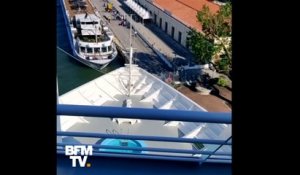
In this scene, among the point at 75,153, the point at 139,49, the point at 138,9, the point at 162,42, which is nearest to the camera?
the point at 75,153

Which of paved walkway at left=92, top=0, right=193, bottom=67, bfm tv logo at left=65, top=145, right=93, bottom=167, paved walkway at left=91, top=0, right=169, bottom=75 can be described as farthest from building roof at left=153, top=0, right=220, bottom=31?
bfm tv logo at left=65, top=145, right=93, bottom=167

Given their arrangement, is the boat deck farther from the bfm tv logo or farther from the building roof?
the bfm tv logo

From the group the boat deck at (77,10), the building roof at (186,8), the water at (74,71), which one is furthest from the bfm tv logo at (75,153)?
the boat deck at (77,10)

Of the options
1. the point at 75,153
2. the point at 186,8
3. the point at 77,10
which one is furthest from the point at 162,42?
the point at 75,153

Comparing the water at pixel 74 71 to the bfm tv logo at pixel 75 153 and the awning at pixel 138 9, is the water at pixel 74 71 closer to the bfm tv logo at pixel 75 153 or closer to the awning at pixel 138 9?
the awning at pixel 138 9

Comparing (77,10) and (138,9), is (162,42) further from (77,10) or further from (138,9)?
(77,10)

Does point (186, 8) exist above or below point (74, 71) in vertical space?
above

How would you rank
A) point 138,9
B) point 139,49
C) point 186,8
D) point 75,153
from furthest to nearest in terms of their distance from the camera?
1. point 138,9
2. point 186,8
3. point 139,49
4. point 75,153
